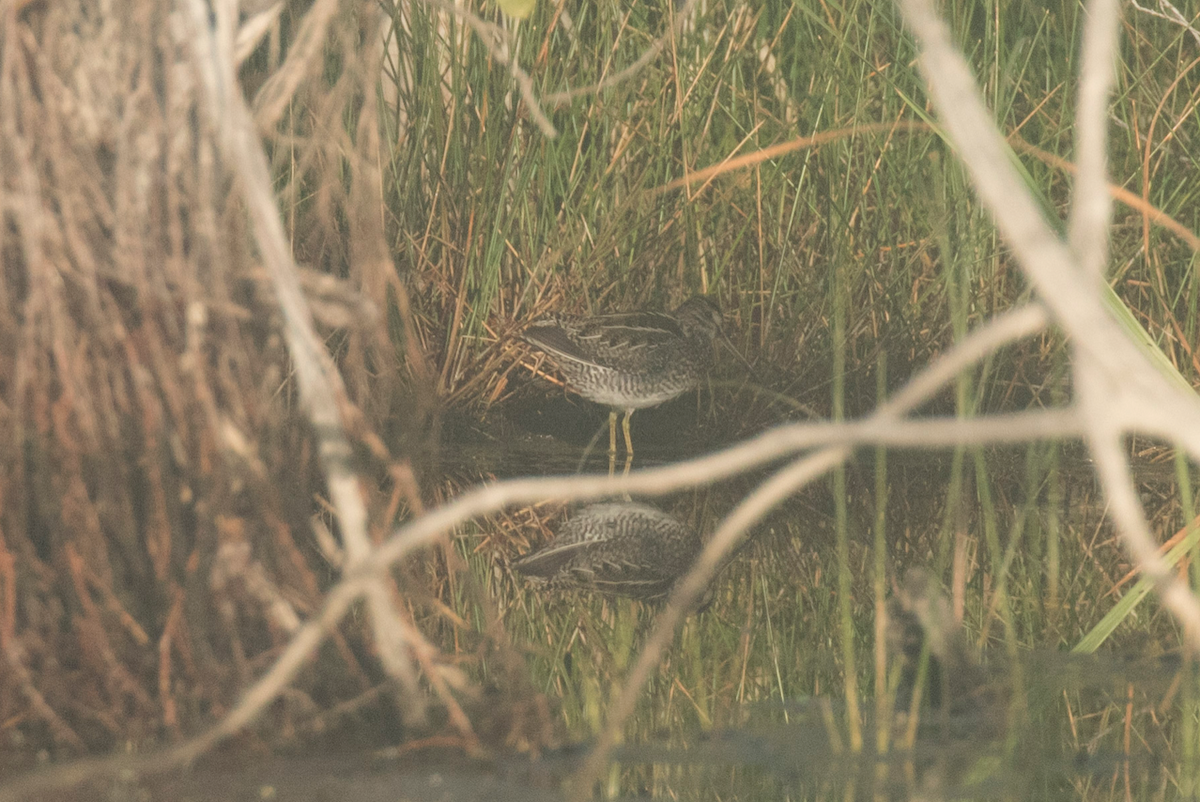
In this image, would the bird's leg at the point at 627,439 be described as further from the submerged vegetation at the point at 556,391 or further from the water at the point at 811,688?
the water at the point at 811,688

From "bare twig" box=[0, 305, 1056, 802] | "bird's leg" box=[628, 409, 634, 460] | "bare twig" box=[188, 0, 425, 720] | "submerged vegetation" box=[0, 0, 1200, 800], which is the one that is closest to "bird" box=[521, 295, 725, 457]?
"bird's leg" box=[628, 409, 634, 460]

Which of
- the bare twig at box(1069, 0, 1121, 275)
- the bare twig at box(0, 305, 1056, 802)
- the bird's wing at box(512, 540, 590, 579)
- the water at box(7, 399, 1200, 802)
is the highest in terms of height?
the bare twig at box(1069, 0, 1121, 275)

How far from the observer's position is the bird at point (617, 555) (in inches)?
167

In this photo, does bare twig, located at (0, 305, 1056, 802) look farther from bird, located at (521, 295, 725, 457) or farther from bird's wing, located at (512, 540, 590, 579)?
bird, located at (521, 295, 725, 457)

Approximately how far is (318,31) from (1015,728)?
169cm

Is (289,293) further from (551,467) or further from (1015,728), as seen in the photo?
(551,467)

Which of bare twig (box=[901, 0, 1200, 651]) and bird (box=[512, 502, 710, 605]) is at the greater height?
bare twig (box=[901, 0, 1200, 651])

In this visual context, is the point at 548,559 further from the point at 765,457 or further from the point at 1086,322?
the point at 1086,322

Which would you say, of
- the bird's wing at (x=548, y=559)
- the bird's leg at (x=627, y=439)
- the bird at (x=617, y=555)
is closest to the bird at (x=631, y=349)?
the bird's leg at (x=627, y=439)

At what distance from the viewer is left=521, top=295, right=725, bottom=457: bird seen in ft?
19.4

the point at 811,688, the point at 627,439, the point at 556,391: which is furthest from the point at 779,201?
the point at 811,688

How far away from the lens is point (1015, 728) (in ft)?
9.67

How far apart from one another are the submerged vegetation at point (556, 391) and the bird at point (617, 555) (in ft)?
0.30

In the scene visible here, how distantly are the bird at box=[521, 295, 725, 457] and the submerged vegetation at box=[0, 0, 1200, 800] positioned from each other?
233mm
